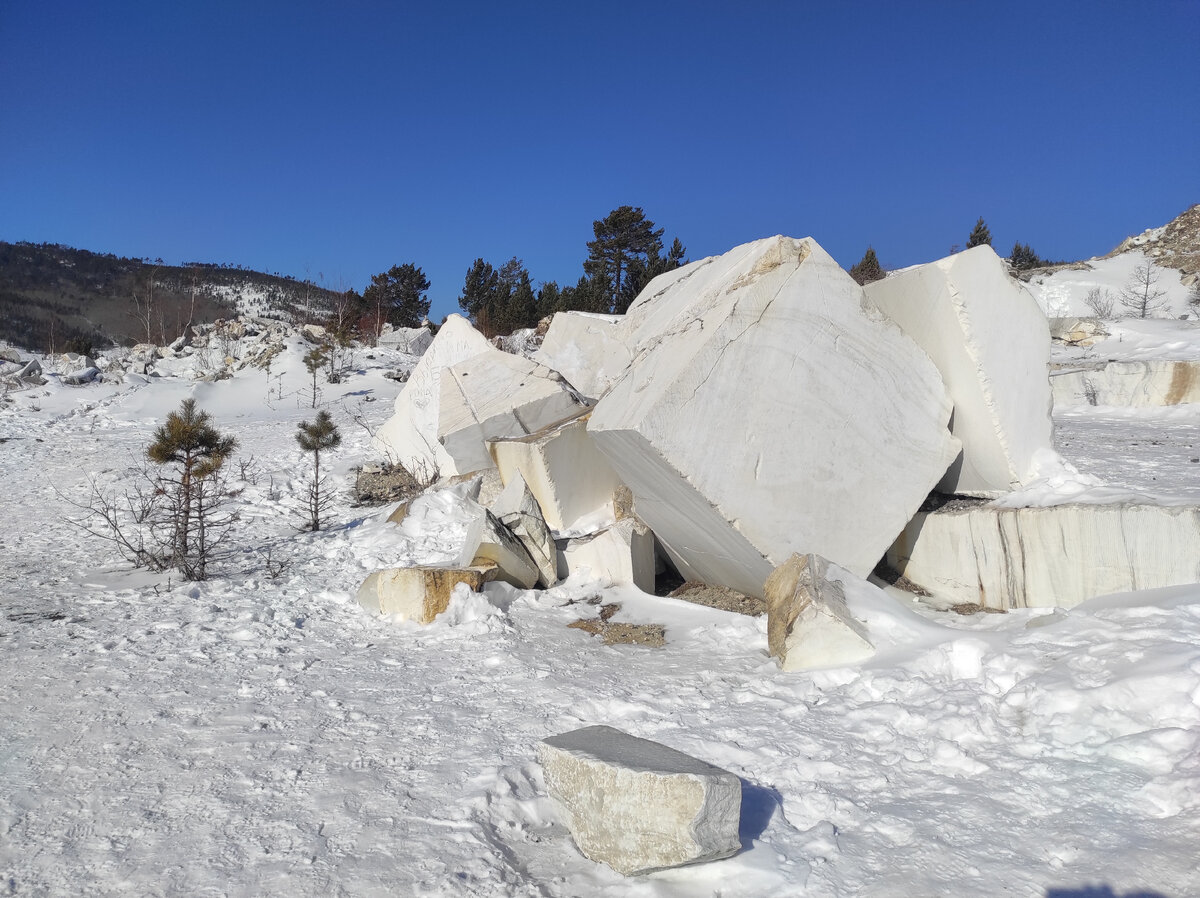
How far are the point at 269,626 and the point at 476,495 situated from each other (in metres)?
2.58

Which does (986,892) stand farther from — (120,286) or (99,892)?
(120,286)

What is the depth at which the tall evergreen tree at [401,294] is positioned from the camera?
29906 mm

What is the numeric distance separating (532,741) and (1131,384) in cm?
1049

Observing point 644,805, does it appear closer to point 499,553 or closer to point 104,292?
point 499,553

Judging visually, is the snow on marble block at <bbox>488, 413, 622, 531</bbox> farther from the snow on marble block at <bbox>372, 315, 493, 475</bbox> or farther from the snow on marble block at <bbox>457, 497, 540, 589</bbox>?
the snow on marble block at <bbox>372, 315, 493, 475</bbox>

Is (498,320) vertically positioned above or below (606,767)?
above

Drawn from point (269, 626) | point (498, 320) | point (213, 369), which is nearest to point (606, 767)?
point (269, 626)

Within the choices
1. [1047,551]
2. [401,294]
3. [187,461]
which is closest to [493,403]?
[187,461]

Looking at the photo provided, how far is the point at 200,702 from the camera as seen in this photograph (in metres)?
3.34

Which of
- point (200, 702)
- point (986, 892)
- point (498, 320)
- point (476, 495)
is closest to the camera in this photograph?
point (986, 892)

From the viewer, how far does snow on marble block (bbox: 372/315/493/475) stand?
8.03 m

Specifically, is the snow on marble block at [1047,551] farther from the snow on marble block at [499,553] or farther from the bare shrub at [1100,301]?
the bare shrub at [1100,301]

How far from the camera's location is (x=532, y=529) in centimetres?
516

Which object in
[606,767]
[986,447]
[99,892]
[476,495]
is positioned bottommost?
[99,892]
